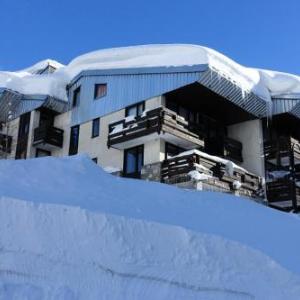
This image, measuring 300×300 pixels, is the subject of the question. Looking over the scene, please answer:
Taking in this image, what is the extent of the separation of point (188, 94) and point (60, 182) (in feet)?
49.2

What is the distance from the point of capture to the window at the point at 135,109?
24330 mm

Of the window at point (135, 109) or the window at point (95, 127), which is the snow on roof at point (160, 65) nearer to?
the window at point (135, 109)

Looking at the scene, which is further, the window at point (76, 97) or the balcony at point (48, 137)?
the window at point (76, 97)

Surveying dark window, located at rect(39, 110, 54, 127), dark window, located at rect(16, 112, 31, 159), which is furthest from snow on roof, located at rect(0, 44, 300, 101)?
dark window, located at rect(16, 112, 31, 159)

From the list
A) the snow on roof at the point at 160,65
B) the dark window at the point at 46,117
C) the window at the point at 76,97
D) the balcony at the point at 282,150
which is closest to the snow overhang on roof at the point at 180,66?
the snow on roof at the point at 160,65

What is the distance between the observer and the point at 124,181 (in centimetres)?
1079

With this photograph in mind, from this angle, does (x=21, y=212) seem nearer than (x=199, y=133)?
Yes

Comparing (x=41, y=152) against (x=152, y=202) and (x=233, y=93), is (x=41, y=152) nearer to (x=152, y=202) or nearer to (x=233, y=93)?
(x=233, y=93)

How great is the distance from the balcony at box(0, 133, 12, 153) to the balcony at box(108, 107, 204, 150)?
836 cm

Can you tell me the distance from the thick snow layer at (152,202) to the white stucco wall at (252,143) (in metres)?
13.6

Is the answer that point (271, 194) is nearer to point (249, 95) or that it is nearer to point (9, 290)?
point (249, 95)

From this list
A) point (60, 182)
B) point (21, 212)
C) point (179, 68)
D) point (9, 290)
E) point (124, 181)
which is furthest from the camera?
Result: point (179, 68)

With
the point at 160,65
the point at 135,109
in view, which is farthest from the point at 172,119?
the point at 160,65

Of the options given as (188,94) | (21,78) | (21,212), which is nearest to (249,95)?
(188,94)
